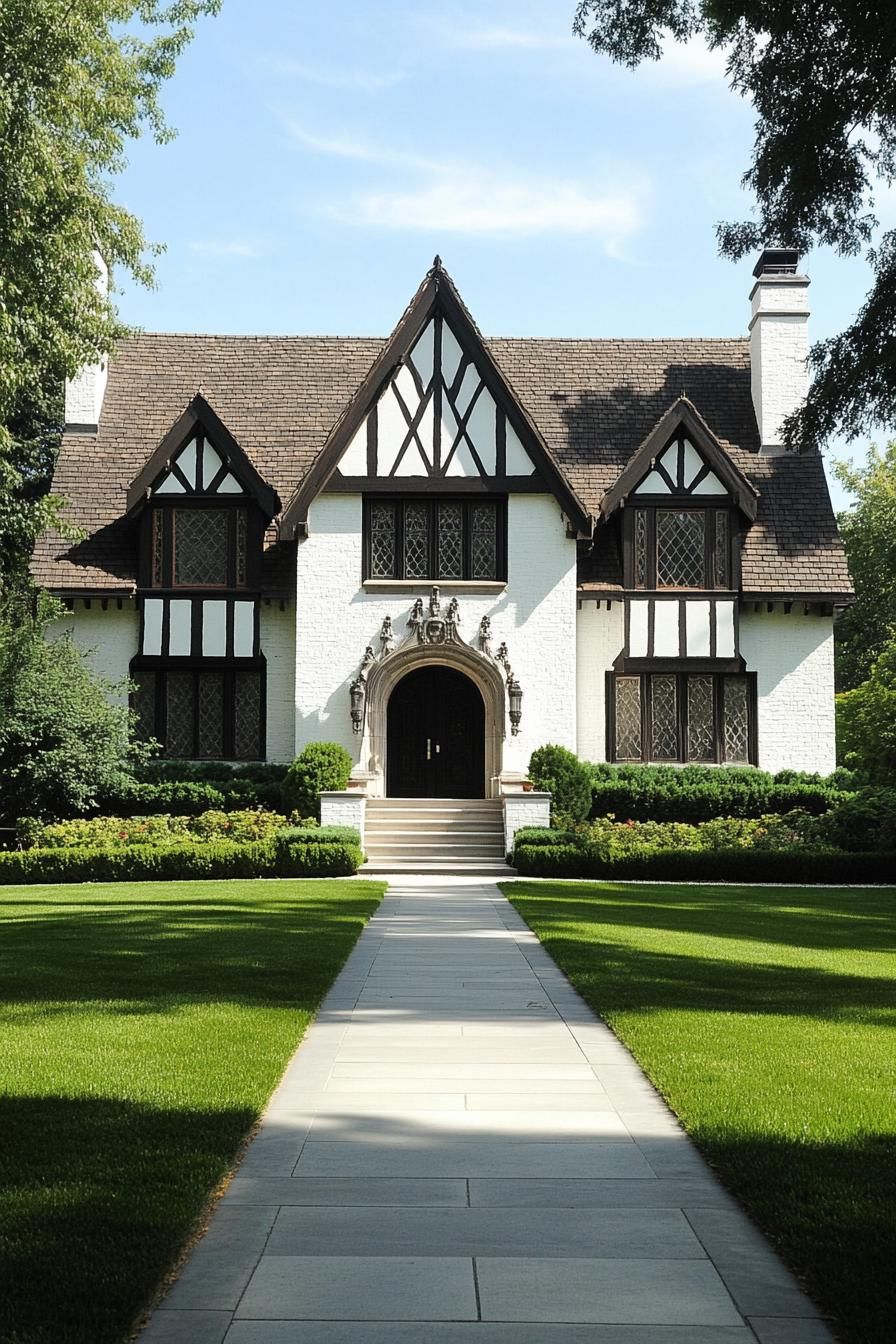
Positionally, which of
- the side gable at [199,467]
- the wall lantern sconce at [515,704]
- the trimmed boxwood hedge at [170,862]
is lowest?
the trimmed boxwood hedge at [170,862]

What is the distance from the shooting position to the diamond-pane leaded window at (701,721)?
28.7m

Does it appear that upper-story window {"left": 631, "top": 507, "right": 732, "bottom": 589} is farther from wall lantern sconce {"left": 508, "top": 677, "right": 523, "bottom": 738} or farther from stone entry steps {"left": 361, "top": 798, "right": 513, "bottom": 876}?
stone entry steps {"left": 361, "top": 798, "right": 513, "bottom": 876}

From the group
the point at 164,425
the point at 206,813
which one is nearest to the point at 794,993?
the point at 206,813

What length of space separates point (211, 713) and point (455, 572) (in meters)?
5.93

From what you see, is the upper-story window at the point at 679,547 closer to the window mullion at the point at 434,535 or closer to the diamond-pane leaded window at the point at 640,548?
the diamond-pane leaded window at the point at 640,548

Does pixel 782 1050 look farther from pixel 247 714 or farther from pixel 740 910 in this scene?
pixel 247 714

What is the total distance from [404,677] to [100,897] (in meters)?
11.7

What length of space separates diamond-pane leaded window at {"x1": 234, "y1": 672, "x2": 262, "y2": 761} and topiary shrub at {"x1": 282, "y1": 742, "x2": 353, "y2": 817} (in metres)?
2.42

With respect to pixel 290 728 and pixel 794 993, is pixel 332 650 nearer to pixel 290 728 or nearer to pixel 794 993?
pixel 290 728

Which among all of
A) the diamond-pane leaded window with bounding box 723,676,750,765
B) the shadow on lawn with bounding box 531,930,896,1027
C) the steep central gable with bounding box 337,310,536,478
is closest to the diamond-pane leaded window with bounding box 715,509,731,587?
the diamond-pane leaded window with bounding box 723,676,750,765

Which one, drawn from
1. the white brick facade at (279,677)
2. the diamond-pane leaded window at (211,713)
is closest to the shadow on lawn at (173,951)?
the white brick facade at (279,677)

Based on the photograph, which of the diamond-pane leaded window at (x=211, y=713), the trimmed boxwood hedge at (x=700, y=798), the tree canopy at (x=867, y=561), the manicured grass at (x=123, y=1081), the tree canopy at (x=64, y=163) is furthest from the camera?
the tree canopy at (x=867, y=561)

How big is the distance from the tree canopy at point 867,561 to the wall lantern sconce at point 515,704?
22.1 m

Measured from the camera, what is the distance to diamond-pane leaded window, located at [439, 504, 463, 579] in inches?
1097
